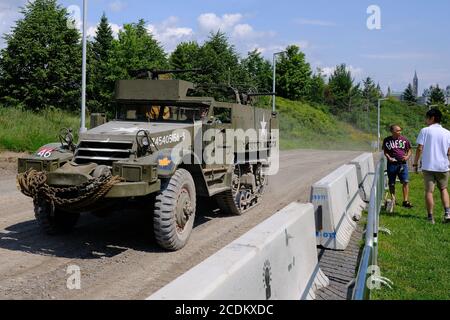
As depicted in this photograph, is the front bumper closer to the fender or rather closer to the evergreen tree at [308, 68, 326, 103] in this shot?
the fender

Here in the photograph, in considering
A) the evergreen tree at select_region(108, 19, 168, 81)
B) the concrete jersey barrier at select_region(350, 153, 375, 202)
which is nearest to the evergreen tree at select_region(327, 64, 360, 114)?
the evergreen tree at select_region(108, 19, 168, 81)

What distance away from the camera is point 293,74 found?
58.2 meters

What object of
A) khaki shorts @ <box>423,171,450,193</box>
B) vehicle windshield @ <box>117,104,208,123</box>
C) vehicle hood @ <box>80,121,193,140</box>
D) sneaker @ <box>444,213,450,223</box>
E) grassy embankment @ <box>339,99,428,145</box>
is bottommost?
sneaker @ <box>444,213,450,223</box>

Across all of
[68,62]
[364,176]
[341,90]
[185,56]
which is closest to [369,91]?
[341,90]

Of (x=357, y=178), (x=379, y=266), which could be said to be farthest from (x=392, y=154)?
(x=379, y=266)

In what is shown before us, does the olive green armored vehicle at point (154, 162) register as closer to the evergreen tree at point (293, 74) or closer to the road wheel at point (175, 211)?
the road wheel at point (175, 211)

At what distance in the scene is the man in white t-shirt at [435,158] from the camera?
28.1 feet

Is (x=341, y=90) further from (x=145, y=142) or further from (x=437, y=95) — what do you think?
(x=145, y=142)

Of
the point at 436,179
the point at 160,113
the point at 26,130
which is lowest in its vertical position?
the point at 436,179

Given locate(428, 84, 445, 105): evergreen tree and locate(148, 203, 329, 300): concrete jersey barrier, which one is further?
locate(428, 84, 445, 105): evergreen tree

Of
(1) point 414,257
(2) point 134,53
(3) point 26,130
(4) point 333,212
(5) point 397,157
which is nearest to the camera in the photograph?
(1) point 414,257

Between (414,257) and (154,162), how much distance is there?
3465mm

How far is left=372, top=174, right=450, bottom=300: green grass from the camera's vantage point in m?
5.32
